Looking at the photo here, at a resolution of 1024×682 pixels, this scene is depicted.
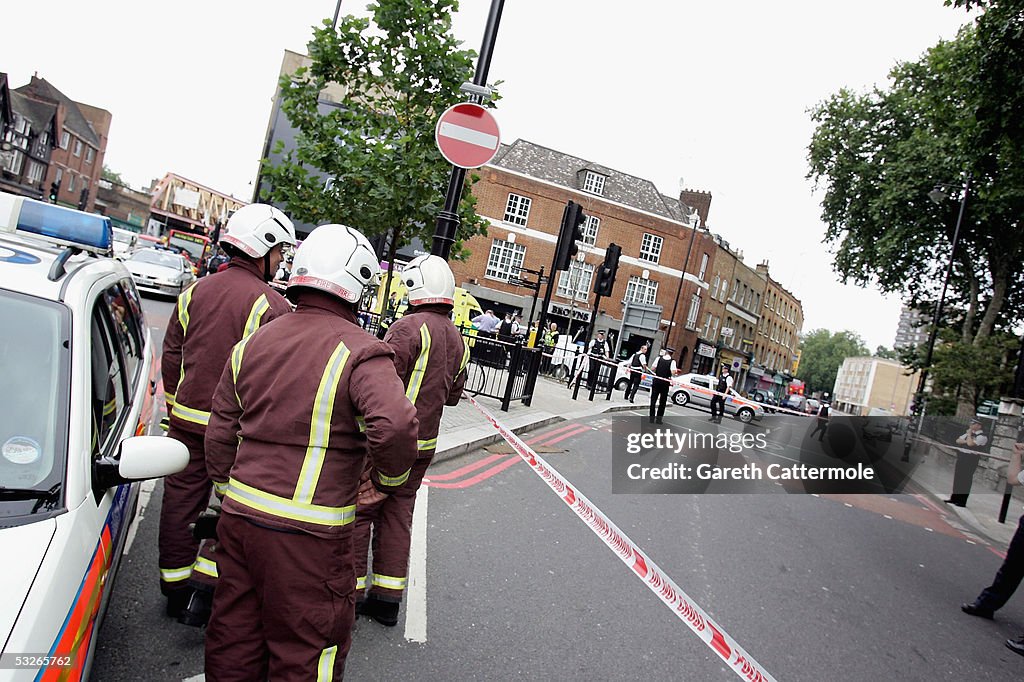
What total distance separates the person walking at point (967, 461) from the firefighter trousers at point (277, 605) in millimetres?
Result: 12814

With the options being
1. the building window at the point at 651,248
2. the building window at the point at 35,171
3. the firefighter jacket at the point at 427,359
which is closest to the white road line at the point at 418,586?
the firefighter jacket at the point at 427,359

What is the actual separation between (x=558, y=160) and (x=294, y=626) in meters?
41.7

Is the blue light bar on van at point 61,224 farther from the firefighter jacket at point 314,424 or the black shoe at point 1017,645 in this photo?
the black shoe at point 1017,645

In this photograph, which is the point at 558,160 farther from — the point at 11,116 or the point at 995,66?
the point at 11,116

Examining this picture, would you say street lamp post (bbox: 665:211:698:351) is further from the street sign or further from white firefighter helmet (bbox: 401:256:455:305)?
white firefighter helmet (bbox: 401:256:455:305)

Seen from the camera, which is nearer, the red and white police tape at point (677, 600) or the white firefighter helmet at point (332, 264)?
the white firefighter helmet at point (332, 264)

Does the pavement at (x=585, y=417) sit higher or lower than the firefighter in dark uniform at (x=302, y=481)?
lower

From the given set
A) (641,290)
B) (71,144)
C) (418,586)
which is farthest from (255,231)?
(71,144)

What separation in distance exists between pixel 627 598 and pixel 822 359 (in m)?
136

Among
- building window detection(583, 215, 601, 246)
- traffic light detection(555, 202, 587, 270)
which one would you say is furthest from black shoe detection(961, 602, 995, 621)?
building window detection(583, 215, 601, 246)

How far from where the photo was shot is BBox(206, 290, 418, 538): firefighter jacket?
2285 millimetres

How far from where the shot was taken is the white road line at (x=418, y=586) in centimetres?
379

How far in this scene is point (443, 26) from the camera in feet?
25.9

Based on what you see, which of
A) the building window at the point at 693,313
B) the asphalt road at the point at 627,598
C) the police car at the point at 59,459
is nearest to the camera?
the police car at the point at 59,459
